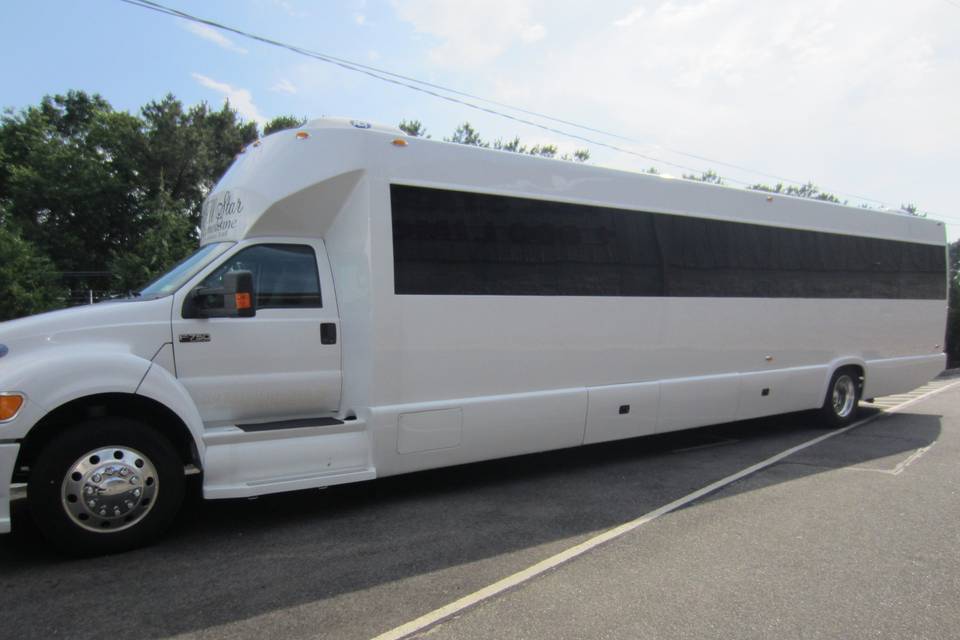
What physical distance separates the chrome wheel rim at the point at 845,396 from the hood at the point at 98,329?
933 cm

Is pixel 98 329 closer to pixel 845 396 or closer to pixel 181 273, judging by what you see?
pixel 181 273

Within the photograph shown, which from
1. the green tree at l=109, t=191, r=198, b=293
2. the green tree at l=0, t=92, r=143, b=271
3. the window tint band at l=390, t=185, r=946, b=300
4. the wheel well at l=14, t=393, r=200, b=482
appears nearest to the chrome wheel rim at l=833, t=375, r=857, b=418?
the window tint band at l=390, t=185, r=946, b=300

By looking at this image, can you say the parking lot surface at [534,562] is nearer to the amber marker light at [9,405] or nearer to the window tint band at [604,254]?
the amber marker light at [9,405]

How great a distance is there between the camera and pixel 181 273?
530cm

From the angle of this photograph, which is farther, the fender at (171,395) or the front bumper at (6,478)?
the fender at (171,395)

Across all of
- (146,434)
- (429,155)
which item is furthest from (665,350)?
(146,434)

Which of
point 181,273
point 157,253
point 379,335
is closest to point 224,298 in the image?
point 181,273

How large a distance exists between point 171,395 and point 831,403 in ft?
29.6

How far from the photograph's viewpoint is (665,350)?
7406 mm

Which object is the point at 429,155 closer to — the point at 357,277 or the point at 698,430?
the point at 357,277

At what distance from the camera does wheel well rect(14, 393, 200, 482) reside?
4367 mm

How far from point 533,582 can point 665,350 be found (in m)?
4.06

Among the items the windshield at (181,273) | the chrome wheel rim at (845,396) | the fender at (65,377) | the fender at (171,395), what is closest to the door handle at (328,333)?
the windshield at (181,273)

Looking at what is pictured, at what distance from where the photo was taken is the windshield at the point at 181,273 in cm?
508
